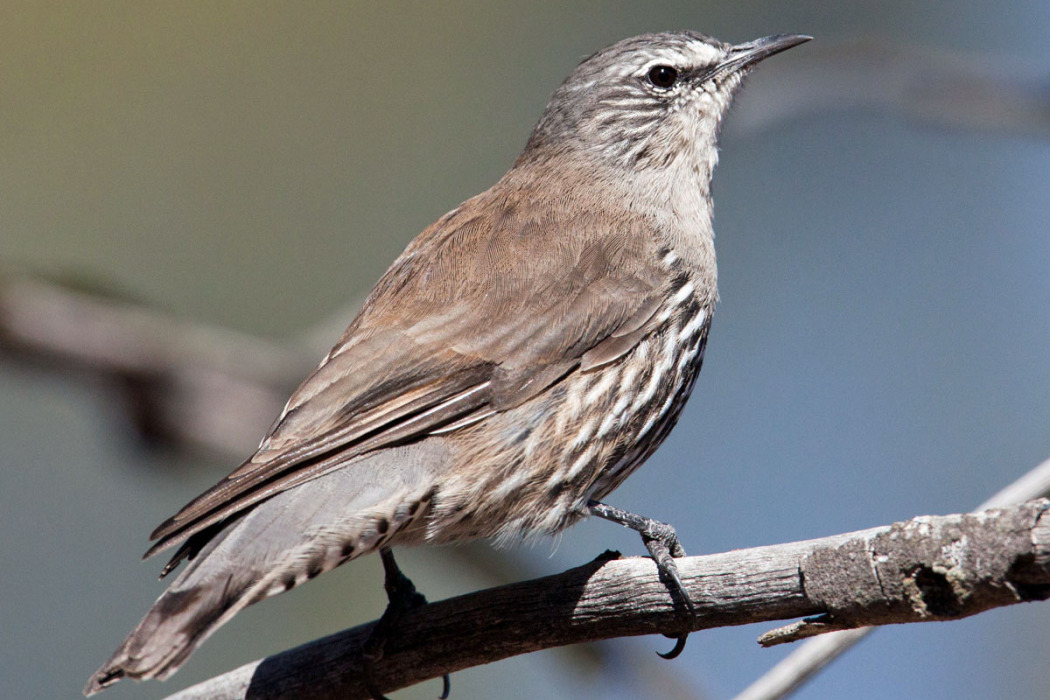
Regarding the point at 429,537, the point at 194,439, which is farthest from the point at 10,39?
the point at 429,537

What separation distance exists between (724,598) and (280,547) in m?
Answer: 1.19

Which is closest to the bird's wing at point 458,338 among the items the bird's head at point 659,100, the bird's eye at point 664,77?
the bird's head at point 659,100

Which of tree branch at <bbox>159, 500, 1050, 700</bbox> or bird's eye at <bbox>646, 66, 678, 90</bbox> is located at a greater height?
bird's eye at <bbox>646, 66, 678, 90</bbox>

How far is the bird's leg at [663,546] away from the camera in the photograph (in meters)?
3.03

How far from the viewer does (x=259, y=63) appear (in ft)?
26.9

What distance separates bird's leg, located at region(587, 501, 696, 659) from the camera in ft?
9.93

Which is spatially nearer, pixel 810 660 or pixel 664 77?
pixel 810 660

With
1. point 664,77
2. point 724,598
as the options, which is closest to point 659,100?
point 664,77

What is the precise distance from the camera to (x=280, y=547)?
3.15 meters

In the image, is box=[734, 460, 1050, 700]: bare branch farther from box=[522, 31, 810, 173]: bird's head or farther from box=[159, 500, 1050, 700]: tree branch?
box=[522, 31, 810, 173]: bird's head

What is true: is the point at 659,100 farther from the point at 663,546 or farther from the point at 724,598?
the point at 724,598

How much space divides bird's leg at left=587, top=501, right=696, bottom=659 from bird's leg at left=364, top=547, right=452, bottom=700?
0.67 meters

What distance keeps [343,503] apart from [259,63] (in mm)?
5634

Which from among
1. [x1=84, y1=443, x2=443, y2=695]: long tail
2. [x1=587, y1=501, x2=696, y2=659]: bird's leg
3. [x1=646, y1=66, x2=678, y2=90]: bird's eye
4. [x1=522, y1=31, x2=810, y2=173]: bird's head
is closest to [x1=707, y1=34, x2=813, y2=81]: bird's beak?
[x1=522, y1=31, x2=810, y2=173]: bird's head
